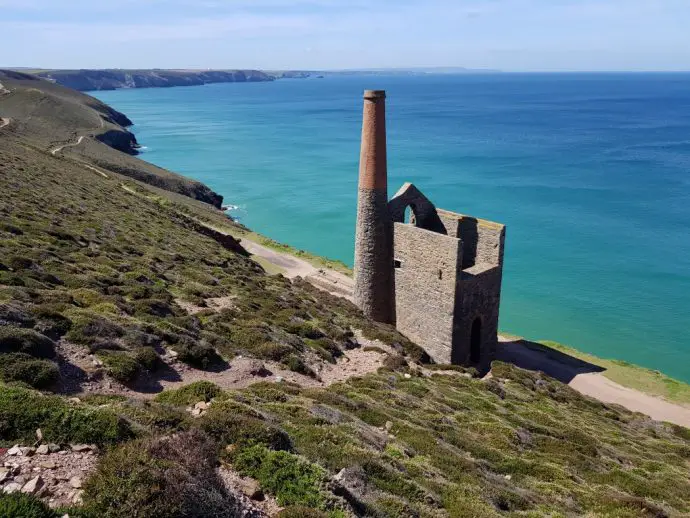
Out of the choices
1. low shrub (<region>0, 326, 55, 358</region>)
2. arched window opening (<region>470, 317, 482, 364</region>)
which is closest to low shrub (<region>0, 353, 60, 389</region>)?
low shrub (<region>0, 326, 55, 358</region>)

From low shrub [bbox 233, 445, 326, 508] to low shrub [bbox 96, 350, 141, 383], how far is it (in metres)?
5.12

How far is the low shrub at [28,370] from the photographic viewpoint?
9523 millimetres

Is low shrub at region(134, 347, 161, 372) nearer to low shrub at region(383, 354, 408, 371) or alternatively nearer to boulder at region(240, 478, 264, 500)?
boulder at region(240, 478, 264, 500)

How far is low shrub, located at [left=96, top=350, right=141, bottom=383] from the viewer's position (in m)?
11.6

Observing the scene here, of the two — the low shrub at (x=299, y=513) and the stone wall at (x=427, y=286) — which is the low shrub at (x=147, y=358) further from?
the stone wall at (x=427, y=286)

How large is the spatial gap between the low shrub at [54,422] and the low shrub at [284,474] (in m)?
1.67

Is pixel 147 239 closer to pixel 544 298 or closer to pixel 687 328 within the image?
pixel 544 298

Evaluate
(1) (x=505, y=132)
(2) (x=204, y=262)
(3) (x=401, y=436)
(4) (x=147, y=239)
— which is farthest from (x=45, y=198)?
(1) (x=505, y=132)

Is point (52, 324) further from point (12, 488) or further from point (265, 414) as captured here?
point (12, 488)

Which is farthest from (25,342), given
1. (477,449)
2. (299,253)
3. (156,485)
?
(299,253)

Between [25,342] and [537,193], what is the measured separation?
2887 inches

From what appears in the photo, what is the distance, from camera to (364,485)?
827 centimetres

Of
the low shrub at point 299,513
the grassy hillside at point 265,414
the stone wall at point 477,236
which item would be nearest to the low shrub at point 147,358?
the grassy hillside at point 265,414

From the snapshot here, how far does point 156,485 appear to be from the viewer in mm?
5930
